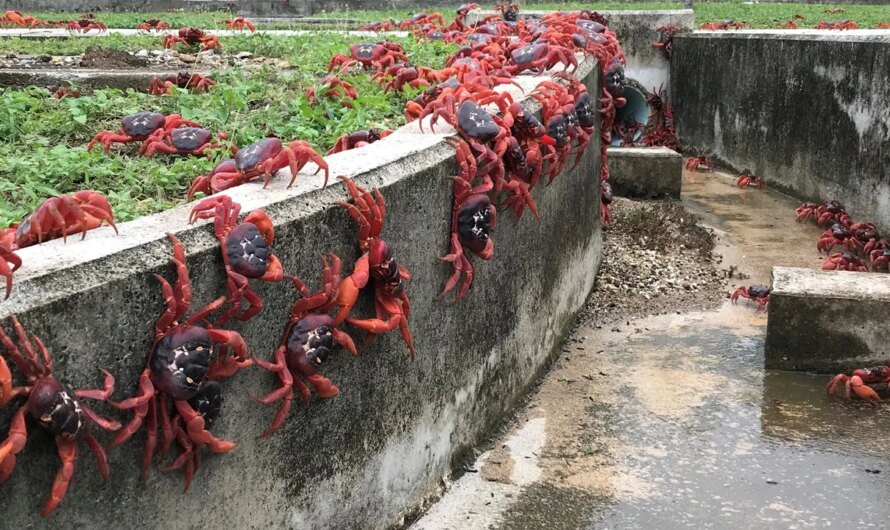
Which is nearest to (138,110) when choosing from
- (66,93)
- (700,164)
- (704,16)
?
(66,93)

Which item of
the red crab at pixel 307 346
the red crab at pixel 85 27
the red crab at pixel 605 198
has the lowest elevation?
the red crab at pixel 605 198

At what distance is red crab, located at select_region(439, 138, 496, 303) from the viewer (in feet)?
12.0

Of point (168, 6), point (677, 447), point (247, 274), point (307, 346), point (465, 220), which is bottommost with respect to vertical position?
point (677, 447)

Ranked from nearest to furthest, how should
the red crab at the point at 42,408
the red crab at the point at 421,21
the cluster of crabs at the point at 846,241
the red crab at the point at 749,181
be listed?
the red crab at the point at 42,408, the cluster of crabs at the point at 846,241, the red crab at the point at 749,181, the red crab at the point at 421,21

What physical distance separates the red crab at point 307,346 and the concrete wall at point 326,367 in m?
0.04

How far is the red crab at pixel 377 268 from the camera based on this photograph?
2.91 meters

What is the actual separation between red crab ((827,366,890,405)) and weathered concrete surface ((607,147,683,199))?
4.47 meters

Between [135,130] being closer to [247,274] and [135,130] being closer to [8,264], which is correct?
[247,274]

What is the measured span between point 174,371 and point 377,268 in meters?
0.93

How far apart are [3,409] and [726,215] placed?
25.7 feet

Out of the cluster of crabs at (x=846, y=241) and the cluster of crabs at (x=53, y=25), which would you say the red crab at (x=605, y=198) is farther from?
the cluster of crabs at (x=53, y=25)

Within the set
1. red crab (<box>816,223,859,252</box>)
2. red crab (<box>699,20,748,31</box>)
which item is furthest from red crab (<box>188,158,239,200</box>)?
red crab (<box>699,20,748,31</box>)

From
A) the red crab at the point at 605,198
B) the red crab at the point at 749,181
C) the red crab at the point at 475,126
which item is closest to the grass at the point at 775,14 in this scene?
the red crab at the point at 749,181

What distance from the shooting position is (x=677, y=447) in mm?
4293
